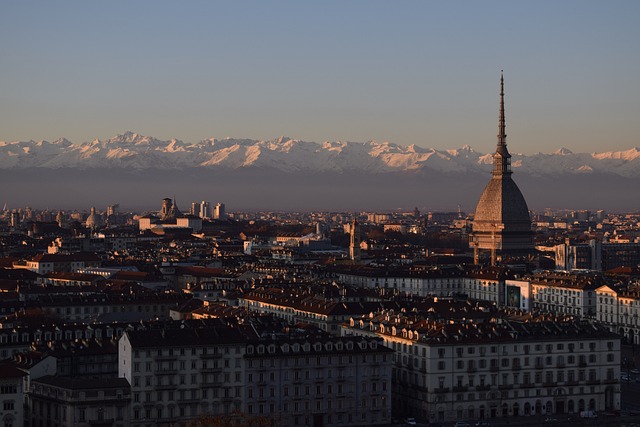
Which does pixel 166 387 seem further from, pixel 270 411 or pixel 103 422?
pixel 270 411

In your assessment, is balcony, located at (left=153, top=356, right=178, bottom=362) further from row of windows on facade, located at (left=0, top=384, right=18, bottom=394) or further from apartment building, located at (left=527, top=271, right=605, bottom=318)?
apartment building, located at (left=527, top=271, right=605, bottom=318)

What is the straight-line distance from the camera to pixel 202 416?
5528 centimetres

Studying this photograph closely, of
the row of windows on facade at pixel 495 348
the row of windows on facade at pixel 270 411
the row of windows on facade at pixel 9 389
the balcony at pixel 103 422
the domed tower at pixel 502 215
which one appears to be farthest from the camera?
the domed tower at pixel 502 215

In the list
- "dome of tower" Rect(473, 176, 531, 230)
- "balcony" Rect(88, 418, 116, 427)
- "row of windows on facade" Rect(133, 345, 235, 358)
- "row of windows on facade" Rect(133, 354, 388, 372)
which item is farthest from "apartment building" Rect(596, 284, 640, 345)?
"dome of tower" Rect(473, 176, 531, 230)

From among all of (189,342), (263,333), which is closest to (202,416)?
(189,342)

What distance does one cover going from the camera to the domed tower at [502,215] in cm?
16875

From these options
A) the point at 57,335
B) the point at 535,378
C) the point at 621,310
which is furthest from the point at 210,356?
the point at 621,310

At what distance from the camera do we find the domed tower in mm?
168750

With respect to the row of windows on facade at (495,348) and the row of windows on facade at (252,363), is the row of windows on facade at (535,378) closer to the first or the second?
the row of windows on facade at (495,348)

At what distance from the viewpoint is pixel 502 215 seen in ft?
560

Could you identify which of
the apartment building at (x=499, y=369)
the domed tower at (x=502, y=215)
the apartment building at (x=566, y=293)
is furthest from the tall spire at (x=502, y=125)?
the apartment building at (x=499, y=369)

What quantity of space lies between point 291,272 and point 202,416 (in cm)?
6413

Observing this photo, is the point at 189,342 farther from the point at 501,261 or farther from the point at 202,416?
the point at 501,261

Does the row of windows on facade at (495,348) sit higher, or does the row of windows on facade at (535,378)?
the row of windows on facade at (495,348)
